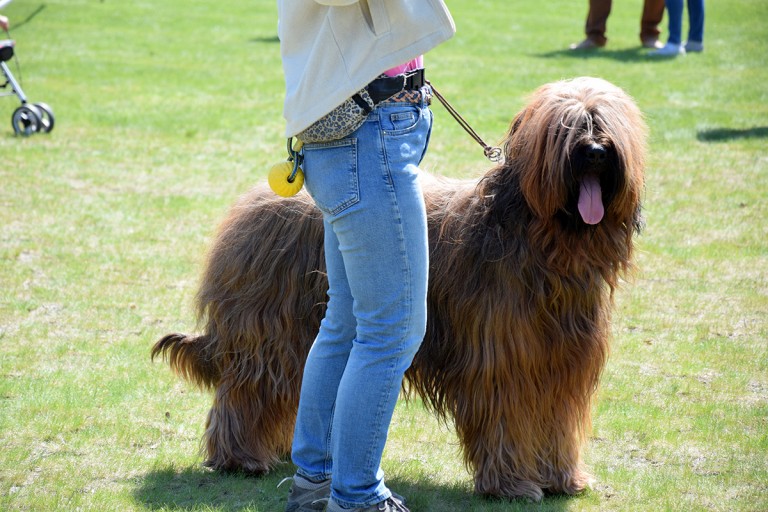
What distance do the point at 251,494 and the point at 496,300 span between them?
4.01 ft

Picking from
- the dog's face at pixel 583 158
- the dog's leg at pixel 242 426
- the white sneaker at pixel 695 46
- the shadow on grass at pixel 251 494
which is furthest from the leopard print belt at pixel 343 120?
the white sneaker at pixel 695 46

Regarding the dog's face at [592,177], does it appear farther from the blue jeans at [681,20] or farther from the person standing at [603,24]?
the person standing at [603,24]

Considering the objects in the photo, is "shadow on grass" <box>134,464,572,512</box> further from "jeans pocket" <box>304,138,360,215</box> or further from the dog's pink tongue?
"jeans pocket" <box>304,138,360,215</box>

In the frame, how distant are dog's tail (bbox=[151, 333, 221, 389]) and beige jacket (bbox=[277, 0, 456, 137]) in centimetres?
154

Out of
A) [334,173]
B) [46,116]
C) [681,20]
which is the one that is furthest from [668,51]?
[334,173]

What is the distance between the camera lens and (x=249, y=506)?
353 centimetres

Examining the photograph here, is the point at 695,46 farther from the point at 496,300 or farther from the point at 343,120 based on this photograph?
the point at 343,120

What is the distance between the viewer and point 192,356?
393cm

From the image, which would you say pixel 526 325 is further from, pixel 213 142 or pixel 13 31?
pixel 13 31

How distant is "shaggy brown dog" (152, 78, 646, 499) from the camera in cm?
325

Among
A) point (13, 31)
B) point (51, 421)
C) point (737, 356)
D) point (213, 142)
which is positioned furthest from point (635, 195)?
point (13, 31)

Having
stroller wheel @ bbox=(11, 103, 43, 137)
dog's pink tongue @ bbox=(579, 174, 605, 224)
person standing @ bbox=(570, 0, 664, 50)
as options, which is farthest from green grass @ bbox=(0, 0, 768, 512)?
dog's pink tongue @ bbox=(579, 174, 605, 224)

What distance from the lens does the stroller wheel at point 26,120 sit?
10.1 metres


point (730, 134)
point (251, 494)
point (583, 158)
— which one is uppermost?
point (583, 158)
